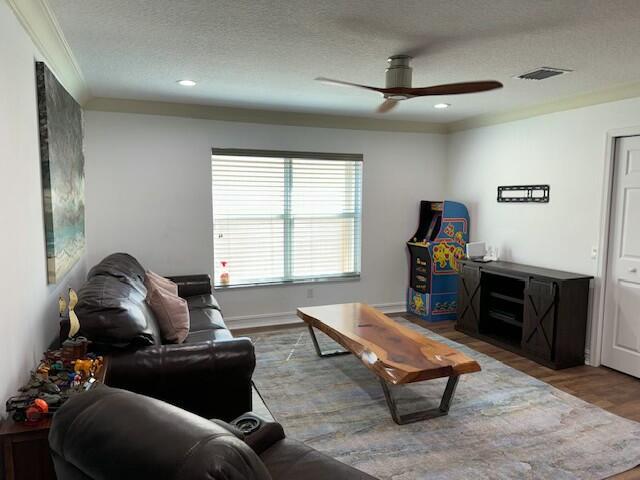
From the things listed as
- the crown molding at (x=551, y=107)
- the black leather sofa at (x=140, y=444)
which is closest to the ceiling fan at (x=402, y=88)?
the crown molding at (x=551, y=107)

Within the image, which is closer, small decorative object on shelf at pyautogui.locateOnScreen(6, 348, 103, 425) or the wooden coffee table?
small decorative object on shelf at pyautogui.locateOnScreen(6, 348, 103, 425)

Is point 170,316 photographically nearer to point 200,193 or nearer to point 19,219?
point 19,219

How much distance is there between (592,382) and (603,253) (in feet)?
3.59

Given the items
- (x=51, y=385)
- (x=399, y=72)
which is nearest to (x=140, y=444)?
(x=51, y=385)

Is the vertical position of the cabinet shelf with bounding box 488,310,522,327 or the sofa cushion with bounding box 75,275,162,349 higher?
the sofa cushion with bounding box 75,275,162,349

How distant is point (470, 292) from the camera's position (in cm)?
479

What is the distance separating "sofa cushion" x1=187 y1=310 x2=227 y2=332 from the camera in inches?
134

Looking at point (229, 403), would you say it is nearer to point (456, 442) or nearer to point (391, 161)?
point (456, 442)

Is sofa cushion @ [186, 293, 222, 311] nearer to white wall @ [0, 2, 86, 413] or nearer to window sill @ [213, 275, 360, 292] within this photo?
window sill @ [213, 275, 360, 292]

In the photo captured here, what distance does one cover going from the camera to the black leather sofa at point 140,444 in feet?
Answer: 2.77

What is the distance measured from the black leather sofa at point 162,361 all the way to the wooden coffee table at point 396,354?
2.84ft

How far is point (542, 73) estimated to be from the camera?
3283 millimetres

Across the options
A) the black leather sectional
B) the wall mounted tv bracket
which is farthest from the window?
the wall mounted tv bracket

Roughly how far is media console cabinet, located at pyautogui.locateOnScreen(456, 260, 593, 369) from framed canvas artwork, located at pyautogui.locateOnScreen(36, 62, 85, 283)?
3749mm
